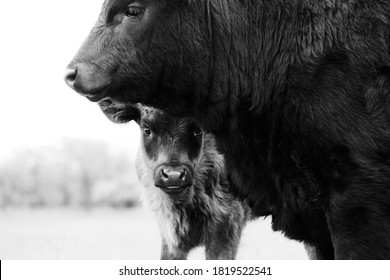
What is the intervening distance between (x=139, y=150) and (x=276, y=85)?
3522mm

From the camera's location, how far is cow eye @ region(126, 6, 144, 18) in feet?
13.8

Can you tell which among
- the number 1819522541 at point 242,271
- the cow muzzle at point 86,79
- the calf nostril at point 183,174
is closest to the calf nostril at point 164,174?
the calf nostril at point 183,174

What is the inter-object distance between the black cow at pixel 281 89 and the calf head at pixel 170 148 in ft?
6.11

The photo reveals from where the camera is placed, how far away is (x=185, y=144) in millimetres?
6688

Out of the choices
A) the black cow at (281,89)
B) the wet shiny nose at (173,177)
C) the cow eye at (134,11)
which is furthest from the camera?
the wet shiny nose at (173,177)

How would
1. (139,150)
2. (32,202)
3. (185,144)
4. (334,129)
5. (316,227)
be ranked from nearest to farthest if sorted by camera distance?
(334,129) → (316,227) → (185,144) → (139,150) → (32,202)

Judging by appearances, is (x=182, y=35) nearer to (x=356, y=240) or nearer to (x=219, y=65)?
(x=219, y=65)

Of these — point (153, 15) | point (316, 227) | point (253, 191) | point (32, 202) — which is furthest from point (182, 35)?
point (32, 202)

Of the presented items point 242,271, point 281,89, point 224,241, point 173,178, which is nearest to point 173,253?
point 224,241

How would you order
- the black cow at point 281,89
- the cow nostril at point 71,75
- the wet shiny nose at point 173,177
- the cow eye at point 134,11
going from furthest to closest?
the wet shiny nose at point 173,177 → the cow eye at point 134,11 → the cow nostril at point 71,75 → the black cow at point 281,89

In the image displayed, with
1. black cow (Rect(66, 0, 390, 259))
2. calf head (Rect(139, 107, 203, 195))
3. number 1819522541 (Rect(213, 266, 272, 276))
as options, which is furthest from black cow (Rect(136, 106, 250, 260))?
black cow (Rect(66, 0, 390, 259))

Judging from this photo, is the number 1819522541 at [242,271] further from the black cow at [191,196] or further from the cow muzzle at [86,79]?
the black cow at [191,196]

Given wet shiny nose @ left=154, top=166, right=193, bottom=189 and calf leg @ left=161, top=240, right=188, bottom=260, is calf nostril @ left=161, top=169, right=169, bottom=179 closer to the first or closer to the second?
wet shiny nose @ left=154, top=166, right=193, bottom=189

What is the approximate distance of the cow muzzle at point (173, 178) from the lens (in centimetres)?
632
